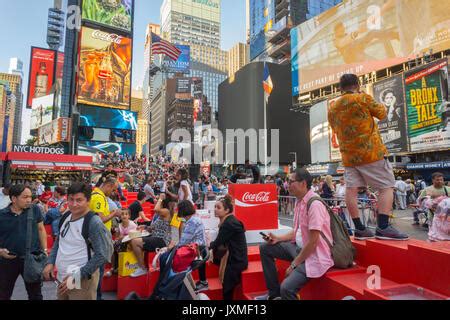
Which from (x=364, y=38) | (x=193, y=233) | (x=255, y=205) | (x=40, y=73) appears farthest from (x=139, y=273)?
(x=40, y=73)

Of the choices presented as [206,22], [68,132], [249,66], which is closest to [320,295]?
[68,132]

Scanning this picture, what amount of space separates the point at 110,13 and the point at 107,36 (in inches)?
169

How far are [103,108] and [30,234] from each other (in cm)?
4738

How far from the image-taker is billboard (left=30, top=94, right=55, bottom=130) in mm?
70750

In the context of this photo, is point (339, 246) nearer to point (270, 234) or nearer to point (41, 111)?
point (270, 234)

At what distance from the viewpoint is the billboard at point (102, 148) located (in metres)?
46.0

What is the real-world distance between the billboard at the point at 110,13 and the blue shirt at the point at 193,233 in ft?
166

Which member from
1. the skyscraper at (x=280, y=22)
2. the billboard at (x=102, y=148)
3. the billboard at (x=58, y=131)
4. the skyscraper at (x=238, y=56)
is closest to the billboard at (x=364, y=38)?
the skyscraper at (x=280, y=22)

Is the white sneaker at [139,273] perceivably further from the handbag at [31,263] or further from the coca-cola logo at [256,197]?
the coca-cola logo at [256,197]

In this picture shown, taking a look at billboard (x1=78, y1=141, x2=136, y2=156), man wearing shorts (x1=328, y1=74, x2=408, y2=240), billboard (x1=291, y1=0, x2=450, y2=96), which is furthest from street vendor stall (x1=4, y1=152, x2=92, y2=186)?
billboard (x1=291, y1=0, x2=450, y2=96)

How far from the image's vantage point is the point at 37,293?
355 centimetres

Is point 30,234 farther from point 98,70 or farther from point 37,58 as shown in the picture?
point 37,58

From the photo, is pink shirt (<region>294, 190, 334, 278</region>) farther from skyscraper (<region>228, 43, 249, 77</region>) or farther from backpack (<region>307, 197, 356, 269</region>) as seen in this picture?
skyscraper (<region>228, 43, 249, 77</region>)

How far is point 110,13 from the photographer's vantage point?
47094 mm
